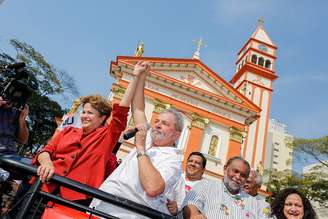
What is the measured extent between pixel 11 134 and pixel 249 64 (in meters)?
34.1

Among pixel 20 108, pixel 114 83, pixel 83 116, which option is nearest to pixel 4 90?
pixel 20 108

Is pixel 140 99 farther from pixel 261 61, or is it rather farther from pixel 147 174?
pixel 261 61

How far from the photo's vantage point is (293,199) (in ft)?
10.6

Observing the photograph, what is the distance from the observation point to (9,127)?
10.8 ft

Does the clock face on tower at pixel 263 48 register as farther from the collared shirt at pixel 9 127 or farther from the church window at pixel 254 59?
the collared shirt at pixel 9 127

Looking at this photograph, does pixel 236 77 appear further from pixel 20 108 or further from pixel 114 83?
pixel 20 108

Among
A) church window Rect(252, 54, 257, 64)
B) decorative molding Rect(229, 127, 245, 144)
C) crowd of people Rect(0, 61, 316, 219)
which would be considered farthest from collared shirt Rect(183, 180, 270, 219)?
church window Rect(252, 54, 257, 64)

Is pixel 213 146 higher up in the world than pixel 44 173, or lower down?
higher up

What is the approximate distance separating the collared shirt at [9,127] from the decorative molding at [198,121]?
60.9 ft

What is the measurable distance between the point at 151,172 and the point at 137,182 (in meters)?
0.18

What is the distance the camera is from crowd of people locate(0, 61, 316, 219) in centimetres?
209

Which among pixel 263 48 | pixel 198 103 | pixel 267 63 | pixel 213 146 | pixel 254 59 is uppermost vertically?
pixel 263 48

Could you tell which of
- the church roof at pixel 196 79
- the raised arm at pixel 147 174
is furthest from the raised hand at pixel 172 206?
the church roof at pixel 196 79

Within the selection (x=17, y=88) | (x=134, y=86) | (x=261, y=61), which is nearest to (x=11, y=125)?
(x=17, y=88)
